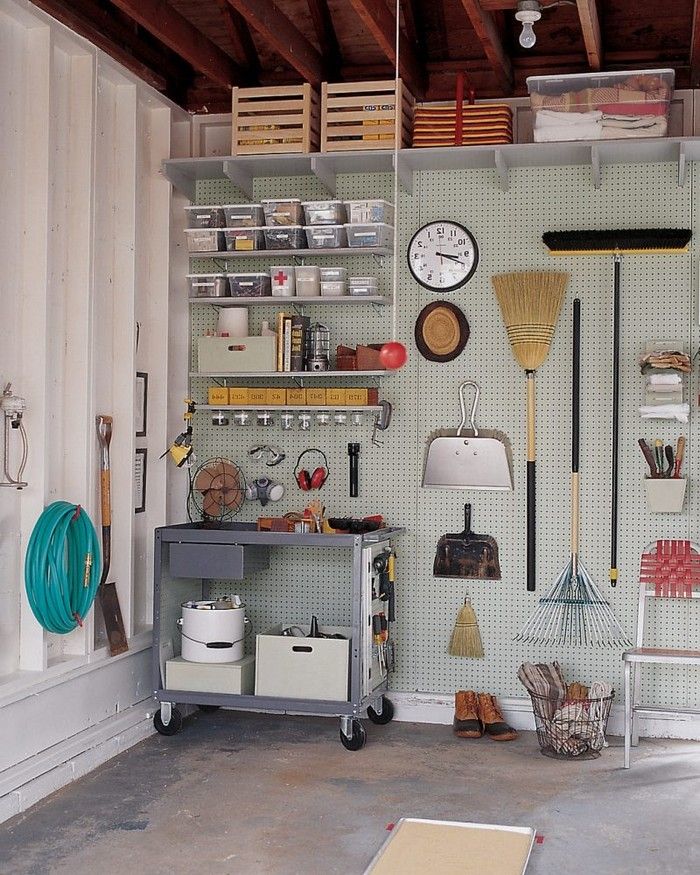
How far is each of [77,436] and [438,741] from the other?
2262 millimetres

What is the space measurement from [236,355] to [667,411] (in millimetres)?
2178

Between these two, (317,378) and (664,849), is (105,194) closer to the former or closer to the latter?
(317,378)

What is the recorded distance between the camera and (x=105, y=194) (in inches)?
213

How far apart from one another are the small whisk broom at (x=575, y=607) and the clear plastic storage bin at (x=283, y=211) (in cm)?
148

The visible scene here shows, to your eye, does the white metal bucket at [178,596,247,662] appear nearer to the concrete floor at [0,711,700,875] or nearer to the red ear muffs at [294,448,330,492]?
the concrete floor at [0,711,700,875]

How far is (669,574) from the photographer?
214 inches

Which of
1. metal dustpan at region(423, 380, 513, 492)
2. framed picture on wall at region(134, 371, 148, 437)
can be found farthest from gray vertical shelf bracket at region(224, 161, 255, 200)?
metal dustpan at region(423, 380, 513, 492)

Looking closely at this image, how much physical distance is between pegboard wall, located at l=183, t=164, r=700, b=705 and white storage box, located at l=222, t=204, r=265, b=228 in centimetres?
21

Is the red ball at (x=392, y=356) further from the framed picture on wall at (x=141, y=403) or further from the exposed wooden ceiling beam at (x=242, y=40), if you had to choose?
the exposed wooden ceiling beam at (x=242, y=40)

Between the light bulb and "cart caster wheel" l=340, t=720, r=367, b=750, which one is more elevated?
the light bulb

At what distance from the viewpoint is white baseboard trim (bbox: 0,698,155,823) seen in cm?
432

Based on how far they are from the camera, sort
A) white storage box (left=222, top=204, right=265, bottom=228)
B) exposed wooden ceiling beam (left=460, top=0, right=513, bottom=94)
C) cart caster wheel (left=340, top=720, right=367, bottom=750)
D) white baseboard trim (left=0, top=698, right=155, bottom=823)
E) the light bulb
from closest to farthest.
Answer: white baseboard trim (left=0, top=698, right=155, bottom=823), the light bulb, exposed wooden ceiling beam (left=460, top=0, right=513, bottom=94), cart caster wheel (left=340, top=720, right=367, bottom=750), white storage box (left=222, top=204, right=265, bottom=228)

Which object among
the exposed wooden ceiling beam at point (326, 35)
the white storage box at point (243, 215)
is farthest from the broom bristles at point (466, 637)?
the exposed wooden ceiling beam at point (326, 35)

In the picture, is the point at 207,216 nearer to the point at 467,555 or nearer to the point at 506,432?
the point at 506,432
